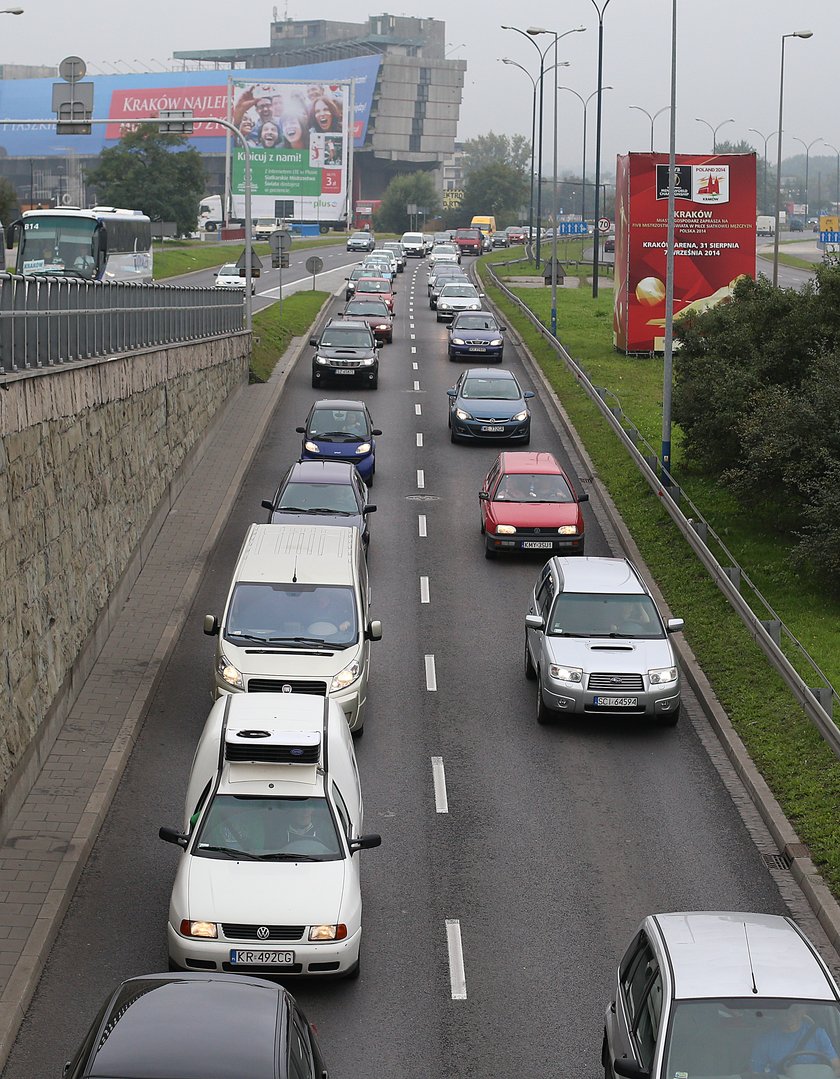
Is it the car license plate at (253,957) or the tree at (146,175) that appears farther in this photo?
the tree at (146,175)

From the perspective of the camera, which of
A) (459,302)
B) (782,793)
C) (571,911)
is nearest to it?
(571,911)

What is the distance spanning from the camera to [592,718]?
17875 mm

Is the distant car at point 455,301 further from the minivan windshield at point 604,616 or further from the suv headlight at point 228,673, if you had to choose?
the suv headlight at point 228,673

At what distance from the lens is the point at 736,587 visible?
21344 millimetres

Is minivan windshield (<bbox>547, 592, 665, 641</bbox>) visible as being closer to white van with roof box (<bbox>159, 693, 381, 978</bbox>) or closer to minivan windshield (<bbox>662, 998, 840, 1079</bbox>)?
white van with roof box (<bbox>159, 693, 381, 978</bbox>)

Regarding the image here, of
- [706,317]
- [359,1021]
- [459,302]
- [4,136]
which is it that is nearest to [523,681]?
[359,1021]

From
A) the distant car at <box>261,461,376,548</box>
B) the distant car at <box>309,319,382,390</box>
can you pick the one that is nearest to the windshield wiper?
the distant car at <box>261,461,376,548</box>

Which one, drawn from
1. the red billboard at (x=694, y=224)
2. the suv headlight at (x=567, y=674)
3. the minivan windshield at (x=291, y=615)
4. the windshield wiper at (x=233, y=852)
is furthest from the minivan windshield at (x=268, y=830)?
the red billboard at (x=694, y=224)

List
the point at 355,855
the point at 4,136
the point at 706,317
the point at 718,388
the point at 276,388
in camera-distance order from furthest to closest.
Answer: the point at 4,136
the point at 276,388
the point at 706,317
the point at 718,388
the point at 355,855

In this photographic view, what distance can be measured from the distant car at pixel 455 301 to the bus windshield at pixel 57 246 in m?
21.3

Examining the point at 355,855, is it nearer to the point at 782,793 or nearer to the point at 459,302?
the point at 782,793

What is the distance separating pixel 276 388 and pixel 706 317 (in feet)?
45.4

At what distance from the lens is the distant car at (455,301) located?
5847 cm

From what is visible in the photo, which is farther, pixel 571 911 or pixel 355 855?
pixel 571 911
